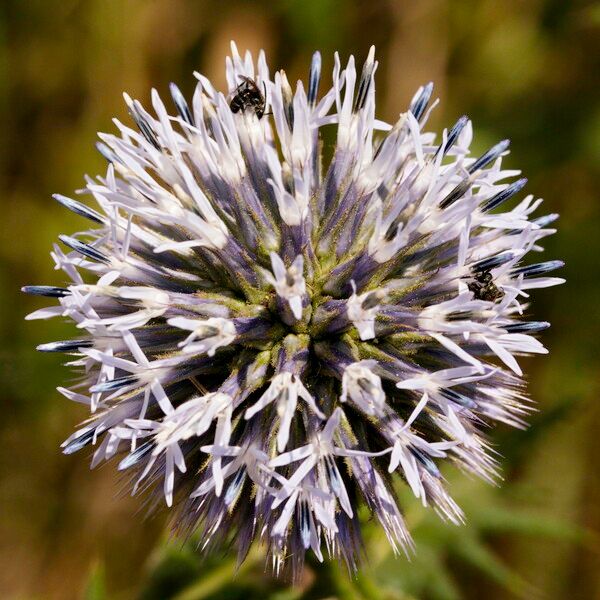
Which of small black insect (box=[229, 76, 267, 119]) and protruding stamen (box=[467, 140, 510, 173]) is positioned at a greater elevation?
small black insect (box=[229, 76, 267, 119])

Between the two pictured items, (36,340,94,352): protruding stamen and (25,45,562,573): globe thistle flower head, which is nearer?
(25,45,562,573): globe thistle flower head

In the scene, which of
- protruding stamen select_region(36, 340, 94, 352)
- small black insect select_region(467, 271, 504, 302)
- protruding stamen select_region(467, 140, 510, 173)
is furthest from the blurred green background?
small black insect select_region(467, 271, 504, 302)

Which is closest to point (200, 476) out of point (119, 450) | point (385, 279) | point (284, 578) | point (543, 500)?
point (119, 450)

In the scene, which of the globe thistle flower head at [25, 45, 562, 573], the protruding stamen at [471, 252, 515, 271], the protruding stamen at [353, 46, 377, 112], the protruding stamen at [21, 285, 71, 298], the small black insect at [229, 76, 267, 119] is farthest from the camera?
the small black insect at [229, 76, 267, 119]

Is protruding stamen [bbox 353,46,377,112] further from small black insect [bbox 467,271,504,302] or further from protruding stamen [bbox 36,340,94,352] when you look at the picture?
protruding stamen [bbox 36,340,94,352]

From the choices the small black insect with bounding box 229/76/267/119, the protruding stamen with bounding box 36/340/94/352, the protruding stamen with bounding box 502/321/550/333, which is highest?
the small black insect with bounding box 229/76/267/119

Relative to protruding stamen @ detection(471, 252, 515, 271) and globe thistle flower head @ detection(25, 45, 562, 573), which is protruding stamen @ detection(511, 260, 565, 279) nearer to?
globe thistle flower head @ detection(25, 45, 562, 573)

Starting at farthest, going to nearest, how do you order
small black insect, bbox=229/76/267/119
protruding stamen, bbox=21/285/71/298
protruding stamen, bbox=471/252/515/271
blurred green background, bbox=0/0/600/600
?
blurred green background, bbox=0/0/600/600 → small black insect, bbox=229/76/267/119 → protruding stamen, bbox=21/285/71/298 → protruding stamen, bbox=471/252/515/271

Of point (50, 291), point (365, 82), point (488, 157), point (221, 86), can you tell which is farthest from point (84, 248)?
point (221, 86)
